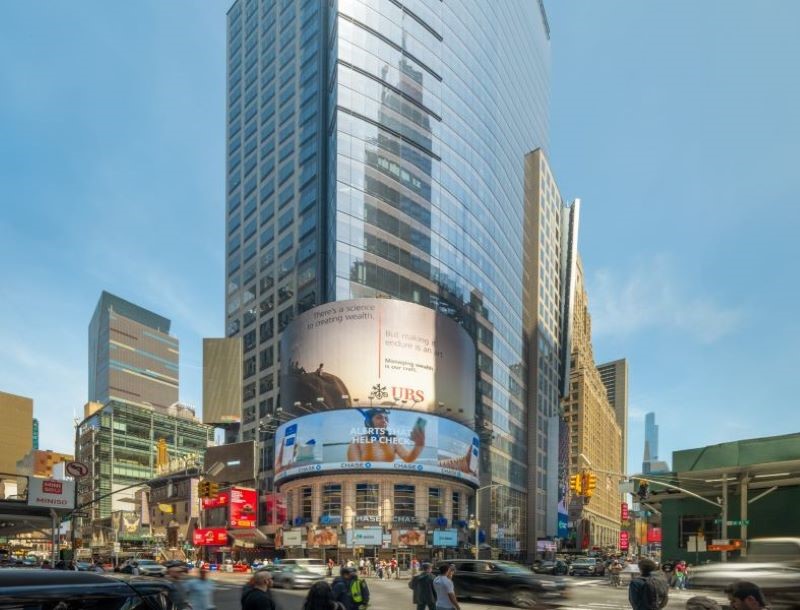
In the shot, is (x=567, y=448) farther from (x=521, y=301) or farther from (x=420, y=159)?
(x=420, y=159)

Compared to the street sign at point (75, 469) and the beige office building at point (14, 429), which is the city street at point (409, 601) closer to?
the street sign at point (75, 469)

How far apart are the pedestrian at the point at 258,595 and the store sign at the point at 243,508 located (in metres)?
72.1

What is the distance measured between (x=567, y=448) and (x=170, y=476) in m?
78.2

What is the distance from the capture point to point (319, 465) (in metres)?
62.1

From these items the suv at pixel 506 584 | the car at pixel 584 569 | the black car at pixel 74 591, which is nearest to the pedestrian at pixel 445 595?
the black car at pixel 74 591

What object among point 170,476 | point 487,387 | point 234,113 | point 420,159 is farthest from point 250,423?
point 234,113

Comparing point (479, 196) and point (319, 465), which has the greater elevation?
point (479, 196)

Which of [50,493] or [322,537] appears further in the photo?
[322,537]

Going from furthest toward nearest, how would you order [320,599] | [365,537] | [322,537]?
1. [322,537]
2. [365,537]
3. [320,599]

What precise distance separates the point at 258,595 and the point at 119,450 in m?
143

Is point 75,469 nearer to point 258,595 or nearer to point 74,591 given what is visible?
point 258,595

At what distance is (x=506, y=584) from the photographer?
22406 mm

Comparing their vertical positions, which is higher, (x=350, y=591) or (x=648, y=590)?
(x=648, y=590)

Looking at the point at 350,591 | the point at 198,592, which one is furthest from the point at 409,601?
the point at 198,592
